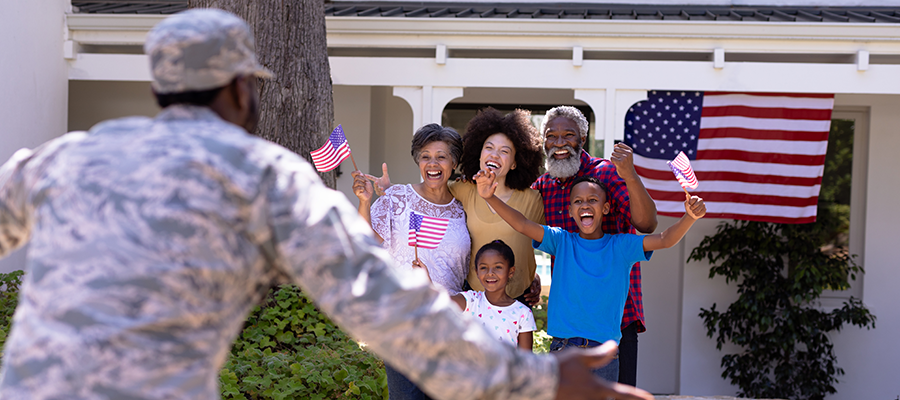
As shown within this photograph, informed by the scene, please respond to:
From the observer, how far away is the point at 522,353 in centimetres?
140

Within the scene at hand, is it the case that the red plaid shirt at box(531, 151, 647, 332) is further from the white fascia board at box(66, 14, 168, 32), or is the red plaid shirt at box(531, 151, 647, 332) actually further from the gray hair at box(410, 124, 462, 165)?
the white fascia board at box(66, 14, 168, 32)

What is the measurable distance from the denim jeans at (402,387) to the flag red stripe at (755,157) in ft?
13.3

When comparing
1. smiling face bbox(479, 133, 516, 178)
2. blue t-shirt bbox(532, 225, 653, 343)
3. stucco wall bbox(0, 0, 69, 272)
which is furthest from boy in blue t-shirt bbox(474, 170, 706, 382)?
stucco wall bbox(0, 0, 69, 272)

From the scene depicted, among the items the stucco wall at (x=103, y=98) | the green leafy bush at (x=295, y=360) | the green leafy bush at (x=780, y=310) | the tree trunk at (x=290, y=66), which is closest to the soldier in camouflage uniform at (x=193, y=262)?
the green leafy bush at (x=295, y=360)

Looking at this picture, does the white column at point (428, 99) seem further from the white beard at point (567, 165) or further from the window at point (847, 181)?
the window at point (847, 181)

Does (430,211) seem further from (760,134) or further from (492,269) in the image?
(760,134)

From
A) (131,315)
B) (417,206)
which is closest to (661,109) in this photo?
(417,206)

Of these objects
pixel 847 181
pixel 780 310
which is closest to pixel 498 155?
pixel 780 310

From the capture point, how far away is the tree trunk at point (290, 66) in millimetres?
5145

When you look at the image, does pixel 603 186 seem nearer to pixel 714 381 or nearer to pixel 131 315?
pixel 131 315

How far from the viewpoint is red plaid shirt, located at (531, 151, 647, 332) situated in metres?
3.40

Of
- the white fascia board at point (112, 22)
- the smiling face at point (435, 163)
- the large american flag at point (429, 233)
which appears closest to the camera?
the large american flag at point (429, 233)

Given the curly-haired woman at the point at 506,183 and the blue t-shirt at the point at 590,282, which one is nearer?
the blue t-shirt at the point at 590,282

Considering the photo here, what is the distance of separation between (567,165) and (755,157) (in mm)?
3440
